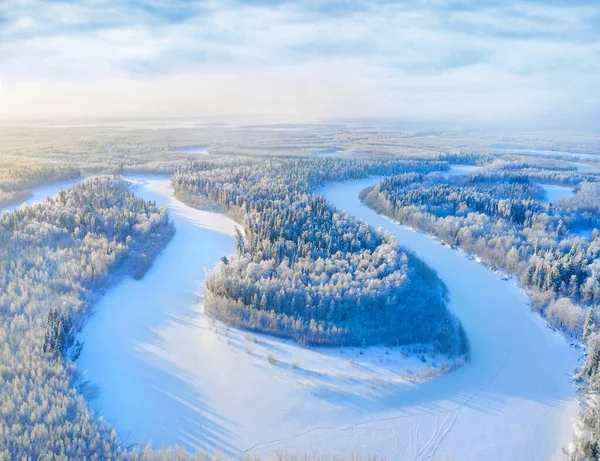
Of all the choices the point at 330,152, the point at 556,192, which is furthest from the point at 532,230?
the point at 330,152

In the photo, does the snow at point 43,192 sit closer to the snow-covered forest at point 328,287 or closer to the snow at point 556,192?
the snow-covered forest at point 328,287

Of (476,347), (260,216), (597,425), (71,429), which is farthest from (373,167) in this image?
(71,429)

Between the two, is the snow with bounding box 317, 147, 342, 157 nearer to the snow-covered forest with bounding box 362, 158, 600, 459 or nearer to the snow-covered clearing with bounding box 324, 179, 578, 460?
the snow-covered forest with bounding box 362, 158, 600, 459

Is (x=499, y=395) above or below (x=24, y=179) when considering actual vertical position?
below

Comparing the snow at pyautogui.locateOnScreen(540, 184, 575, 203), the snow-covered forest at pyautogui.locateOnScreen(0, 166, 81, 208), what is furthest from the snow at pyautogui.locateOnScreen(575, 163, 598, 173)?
the snow-covered forest at pyautogui.locateOnScreen(0, 166, 81, 208)

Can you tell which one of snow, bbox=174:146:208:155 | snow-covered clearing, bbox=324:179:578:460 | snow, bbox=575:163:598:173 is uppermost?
snow, bbox=174:146:208:155

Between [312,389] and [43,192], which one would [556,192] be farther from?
[43,192]

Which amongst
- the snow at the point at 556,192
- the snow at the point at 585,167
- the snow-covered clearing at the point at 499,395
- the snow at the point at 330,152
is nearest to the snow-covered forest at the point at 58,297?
the snow-covered clearing at the point at 499,395
